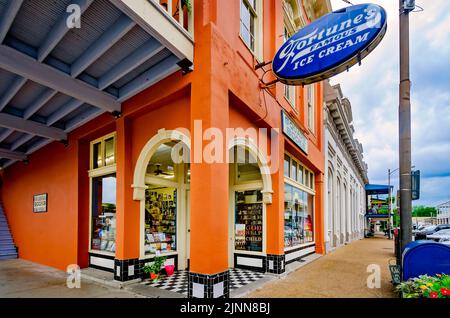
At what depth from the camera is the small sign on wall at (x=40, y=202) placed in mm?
10297

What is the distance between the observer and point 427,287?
14.3 feet

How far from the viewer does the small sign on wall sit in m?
10.3

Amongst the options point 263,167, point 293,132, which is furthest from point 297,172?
point 263,167

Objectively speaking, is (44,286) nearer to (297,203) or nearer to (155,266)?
(155,266)

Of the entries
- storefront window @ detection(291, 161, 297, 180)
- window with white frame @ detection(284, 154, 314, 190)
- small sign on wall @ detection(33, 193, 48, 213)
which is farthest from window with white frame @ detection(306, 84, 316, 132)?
small sign on wall @ detection(33, 193, 48, 213)

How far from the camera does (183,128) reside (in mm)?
6203

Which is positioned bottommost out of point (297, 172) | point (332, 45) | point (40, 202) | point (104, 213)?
point (104, 213)

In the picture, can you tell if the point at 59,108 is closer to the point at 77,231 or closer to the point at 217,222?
the point at 77,231

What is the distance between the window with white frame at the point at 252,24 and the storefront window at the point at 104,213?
5124mm

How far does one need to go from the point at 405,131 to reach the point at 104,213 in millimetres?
7839

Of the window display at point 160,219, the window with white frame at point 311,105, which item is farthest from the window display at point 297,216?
the window display at point 160,219

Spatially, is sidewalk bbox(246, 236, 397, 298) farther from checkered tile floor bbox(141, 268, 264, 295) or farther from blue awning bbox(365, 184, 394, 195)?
blue awning bbox(365, 184, 394, 195)

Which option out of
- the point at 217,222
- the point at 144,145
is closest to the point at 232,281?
the point at 217,222

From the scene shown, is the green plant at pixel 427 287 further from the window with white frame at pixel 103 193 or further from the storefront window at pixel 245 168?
the window with white frame at pixel 103 193
